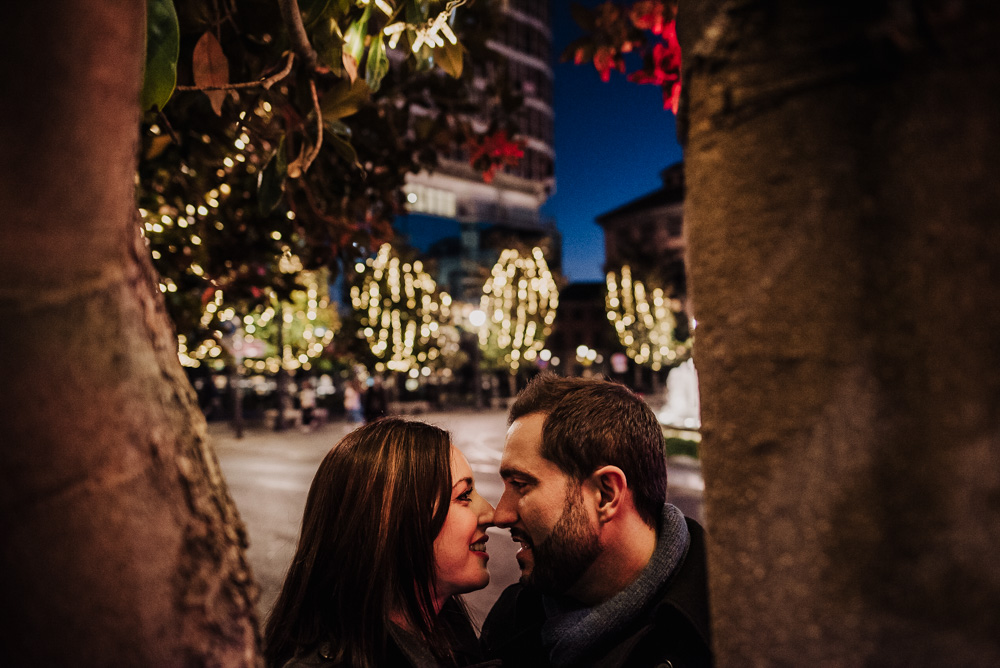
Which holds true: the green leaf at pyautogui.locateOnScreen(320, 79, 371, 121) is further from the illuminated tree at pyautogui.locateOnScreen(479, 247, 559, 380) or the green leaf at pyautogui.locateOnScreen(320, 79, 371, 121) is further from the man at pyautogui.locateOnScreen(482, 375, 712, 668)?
the illuminated tree at pyautogui.locateOnScreen(479, 247, 559, 380)

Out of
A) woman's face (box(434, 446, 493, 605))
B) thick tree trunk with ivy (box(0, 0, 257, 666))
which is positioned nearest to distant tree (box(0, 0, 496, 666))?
thick tree trunk with ivy (box(0, 0, 257, 666))

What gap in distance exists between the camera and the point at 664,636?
2.03m

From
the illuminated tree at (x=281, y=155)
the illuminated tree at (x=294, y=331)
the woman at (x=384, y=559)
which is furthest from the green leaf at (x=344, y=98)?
the illuminated tree at (x=294, y=331)

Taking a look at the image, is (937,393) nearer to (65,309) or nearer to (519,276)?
(65,309)

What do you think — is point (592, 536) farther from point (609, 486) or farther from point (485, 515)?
point (485, 515)

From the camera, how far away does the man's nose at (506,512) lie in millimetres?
2476

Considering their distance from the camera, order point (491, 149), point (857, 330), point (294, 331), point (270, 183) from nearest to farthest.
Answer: point (857, 330), point (270, 183), point (491, 149), point (294, 331)

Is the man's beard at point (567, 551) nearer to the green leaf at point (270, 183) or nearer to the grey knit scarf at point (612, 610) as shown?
the grey knit scarf at point (612, 610)

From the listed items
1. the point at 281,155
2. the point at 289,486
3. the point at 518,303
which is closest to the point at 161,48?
the point at 281,155

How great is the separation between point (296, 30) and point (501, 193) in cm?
→ 6620

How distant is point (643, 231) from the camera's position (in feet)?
200

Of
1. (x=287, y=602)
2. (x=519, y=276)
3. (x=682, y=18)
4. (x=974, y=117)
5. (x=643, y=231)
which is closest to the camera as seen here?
(x=974, y=117)

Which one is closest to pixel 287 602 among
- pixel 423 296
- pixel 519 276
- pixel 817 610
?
pixel 817 610

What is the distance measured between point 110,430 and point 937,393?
85 cm
